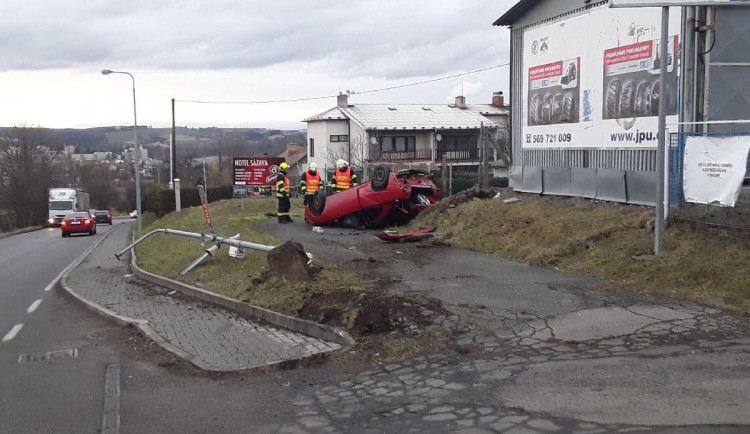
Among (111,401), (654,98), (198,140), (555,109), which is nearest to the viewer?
(111,401)

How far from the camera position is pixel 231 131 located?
130625 mm

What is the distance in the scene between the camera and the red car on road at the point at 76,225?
159 feet

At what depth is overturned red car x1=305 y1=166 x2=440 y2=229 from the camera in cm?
2055

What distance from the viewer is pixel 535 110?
1944 cm

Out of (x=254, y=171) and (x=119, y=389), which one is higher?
(x=254, y=171)

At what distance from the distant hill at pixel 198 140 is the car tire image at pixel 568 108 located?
79.1 m

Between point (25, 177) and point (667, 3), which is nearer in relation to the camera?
point (667, 3)

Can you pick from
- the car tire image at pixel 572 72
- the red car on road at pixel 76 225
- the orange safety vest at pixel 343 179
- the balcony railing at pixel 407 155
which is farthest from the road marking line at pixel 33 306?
the balcony railing at pixel 407 155

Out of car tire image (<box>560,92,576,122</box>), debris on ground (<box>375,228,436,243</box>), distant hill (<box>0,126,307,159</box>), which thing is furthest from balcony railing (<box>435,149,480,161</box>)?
distant hill (<box>0,126,307,159</box>)

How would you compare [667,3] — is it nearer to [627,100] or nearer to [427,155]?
[627,100]

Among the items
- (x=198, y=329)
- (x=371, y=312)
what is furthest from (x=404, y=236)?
(x=371, y=312)

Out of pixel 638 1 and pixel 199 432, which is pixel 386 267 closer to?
pixel 638 1

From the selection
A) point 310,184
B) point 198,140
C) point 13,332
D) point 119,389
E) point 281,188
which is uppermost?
point 198,140

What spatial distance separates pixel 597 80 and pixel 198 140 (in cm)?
11705
